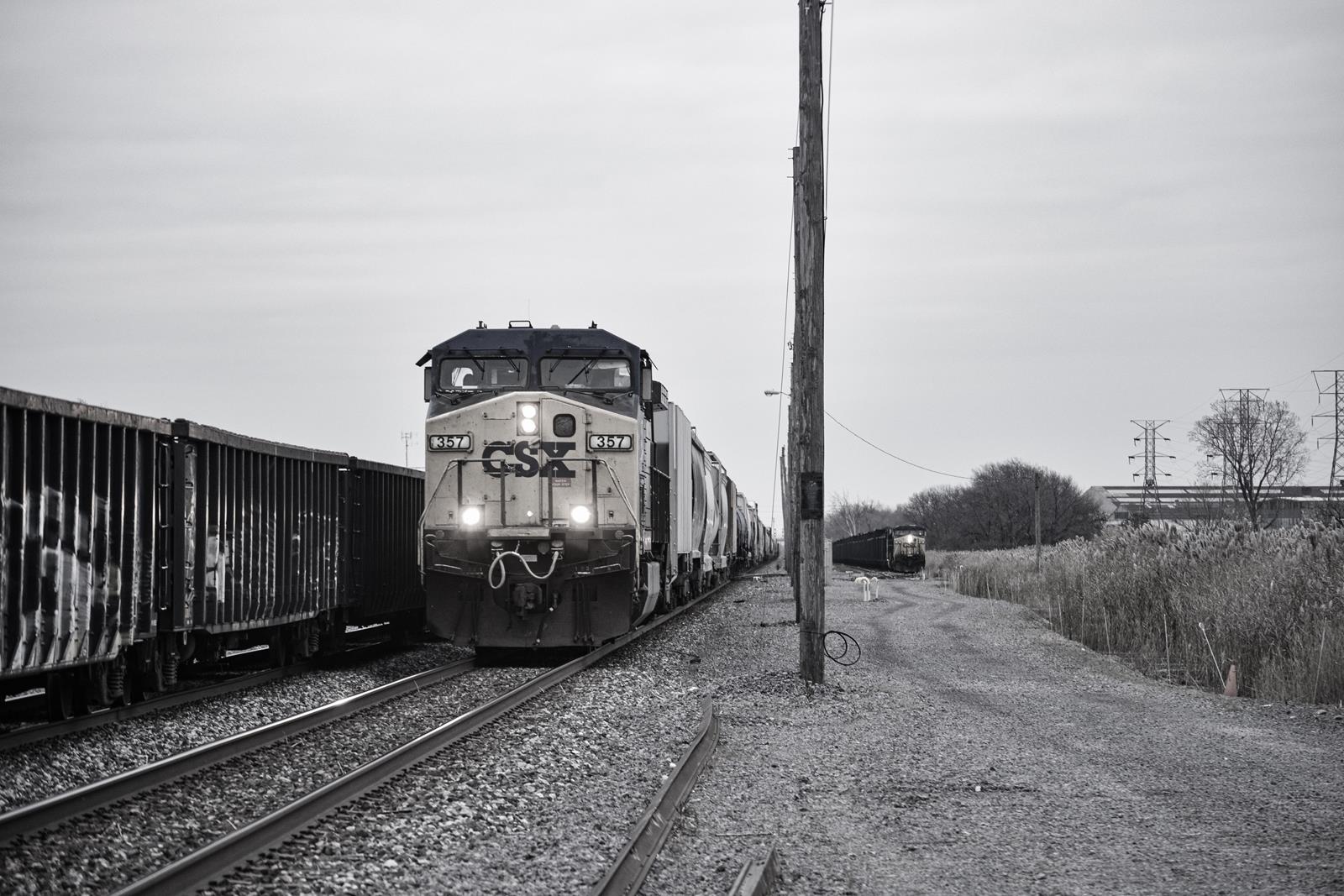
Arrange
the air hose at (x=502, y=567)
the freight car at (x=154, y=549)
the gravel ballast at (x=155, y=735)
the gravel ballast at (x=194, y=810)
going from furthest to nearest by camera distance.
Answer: the air hose at (x=502, y=567), the freight car at (x=154, y=549), the gravel ballast at (x=155, y=735), the gravel ballast at (x=194, y=810)

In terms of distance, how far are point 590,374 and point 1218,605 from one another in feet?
27.6

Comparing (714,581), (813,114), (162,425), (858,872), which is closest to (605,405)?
(813,114)

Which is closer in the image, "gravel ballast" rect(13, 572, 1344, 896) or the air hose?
"gravel ballast" rect(13, 572, 1344, 896)

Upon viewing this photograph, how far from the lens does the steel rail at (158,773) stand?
5891mm

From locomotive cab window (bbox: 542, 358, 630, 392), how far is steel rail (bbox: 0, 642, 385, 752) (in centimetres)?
425

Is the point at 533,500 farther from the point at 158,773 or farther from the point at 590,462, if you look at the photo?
the point at 158,773

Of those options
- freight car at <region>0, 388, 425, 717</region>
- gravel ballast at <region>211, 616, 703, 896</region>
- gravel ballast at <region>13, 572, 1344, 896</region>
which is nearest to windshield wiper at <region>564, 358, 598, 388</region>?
freight car at <region>0, 388, 425, 717</region>

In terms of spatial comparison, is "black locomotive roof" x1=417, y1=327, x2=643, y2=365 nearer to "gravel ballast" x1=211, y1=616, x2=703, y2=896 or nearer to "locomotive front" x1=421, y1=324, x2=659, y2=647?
"locomotive front" x1=421, y1=324, x2=659, y2=647

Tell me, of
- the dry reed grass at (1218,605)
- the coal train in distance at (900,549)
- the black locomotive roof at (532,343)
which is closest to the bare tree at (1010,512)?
the coal train in distance at (900,549)

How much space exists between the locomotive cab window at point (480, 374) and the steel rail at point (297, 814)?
14.9 feet

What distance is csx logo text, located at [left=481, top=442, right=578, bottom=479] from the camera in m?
13.6

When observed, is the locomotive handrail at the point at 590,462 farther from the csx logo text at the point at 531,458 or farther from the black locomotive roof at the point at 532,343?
the black locomotive roof at the point at 532,343

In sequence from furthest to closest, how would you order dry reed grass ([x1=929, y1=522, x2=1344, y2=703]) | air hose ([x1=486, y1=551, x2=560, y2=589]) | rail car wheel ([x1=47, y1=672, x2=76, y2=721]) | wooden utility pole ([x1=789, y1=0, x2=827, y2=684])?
1. air hose ([x1=486, y1=551, x2=560, y2=589])
2. dry reed grass ([x1=929, y1=522, x2=1344, y2=703])
3. wooden utility pole ([x1=789, y1=0, x2=827, y2=684])
4. rail car wheel ([x1=47, y1=672, x2=76, y2=721])

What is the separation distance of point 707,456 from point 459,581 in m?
12.5
